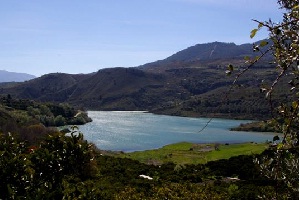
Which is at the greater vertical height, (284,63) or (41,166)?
(284,63)

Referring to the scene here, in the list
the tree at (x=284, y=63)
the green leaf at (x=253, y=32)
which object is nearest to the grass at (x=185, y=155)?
the tree at (x=284, y=63)

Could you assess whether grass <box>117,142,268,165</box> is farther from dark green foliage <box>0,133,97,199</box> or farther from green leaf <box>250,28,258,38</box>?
green leaf <box>250,28,258,38</box>

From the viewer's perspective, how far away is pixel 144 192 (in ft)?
92.4

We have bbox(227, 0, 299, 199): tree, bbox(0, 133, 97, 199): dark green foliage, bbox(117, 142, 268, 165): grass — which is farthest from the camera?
bbox(117, 142, 268, 165): grass

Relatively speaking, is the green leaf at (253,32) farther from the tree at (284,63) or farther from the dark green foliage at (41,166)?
the dark green foliage at (41,166)

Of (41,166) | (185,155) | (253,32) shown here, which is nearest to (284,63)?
(253,32)

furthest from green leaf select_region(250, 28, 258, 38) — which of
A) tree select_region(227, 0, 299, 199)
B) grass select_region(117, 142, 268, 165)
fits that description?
grass select_region(117, 142, 268, 165)

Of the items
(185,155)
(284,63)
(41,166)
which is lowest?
(185,155)

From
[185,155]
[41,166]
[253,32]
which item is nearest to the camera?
[253,32]

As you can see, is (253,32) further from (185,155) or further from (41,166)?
(185,155)

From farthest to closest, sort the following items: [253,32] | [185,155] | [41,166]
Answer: [185,155], [41,166], [253,32]

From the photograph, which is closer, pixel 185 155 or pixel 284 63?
pixel 284 63

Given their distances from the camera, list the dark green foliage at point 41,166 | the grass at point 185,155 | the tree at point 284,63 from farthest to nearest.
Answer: the grass at point 185,155 → the dark green foliage at point 41,166 → the tree at point 284,63

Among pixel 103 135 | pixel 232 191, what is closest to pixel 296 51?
pixel 232 191
